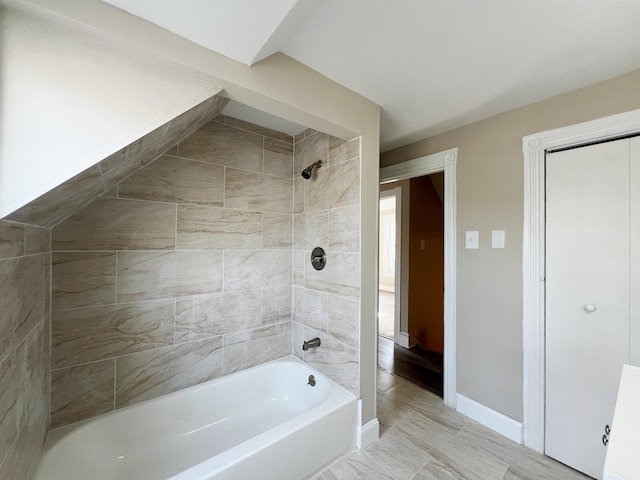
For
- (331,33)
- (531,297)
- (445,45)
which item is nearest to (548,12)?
(445,45)

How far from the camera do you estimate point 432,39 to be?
3.83ft

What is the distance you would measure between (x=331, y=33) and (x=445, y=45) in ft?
1.84

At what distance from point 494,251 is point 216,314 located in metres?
2.11

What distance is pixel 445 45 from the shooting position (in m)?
1.20

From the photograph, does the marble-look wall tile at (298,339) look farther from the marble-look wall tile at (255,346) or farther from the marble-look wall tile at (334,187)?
the marble-look wall tile at (334,187)

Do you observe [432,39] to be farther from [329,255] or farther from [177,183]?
[177,183]

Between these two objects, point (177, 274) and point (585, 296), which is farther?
point (177, 274)

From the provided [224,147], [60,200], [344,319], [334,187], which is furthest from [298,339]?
[60,200]

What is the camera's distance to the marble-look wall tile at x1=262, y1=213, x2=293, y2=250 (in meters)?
2.09

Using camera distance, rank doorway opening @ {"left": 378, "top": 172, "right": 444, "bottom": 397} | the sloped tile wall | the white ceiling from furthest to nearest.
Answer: doorway opening @ {"left": 378, "top": 172, "right": 444, "bottom": 397} < the white ceiling < the sloped tile wall

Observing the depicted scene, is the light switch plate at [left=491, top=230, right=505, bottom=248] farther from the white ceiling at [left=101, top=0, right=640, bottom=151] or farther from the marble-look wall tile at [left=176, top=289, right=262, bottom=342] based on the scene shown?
the marble-look wall tile at [left=176, top=289, right=262, bottom=342]

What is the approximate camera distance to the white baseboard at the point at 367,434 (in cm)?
166

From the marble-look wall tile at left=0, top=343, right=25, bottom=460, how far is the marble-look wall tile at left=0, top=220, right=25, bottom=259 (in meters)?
0.33

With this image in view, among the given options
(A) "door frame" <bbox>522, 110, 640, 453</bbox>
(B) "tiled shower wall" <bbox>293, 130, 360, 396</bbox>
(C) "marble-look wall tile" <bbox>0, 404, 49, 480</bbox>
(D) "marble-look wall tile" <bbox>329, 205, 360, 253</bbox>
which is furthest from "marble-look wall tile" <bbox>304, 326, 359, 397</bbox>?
(C) "marble-look wall tile" <bbox>0, 404, 49, 480</bbox>
